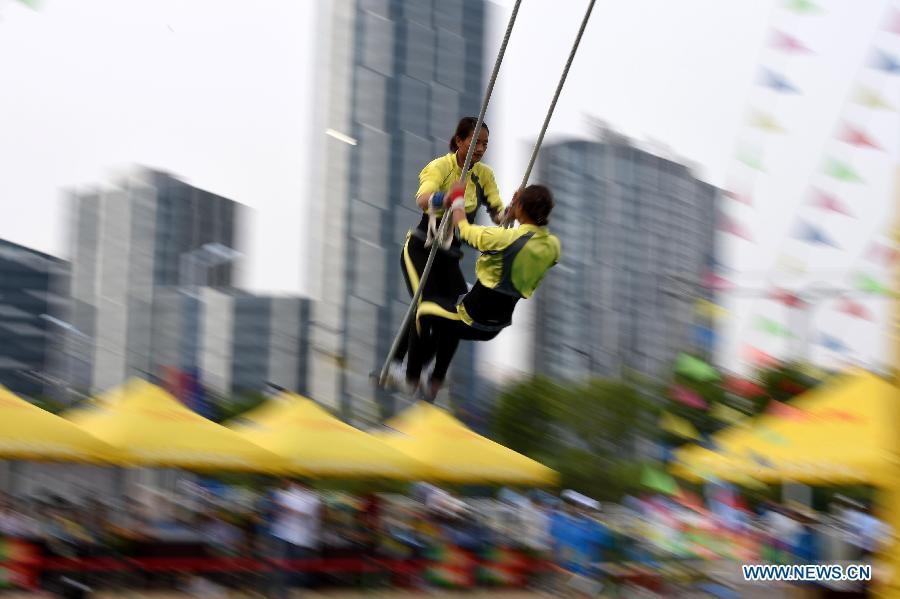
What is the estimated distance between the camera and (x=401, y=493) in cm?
1575

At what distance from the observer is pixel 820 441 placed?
35.9ft

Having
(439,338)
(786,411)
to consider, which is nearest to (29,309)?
(786,411)

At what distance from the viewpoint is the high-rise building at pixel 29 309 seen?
56.2 metres

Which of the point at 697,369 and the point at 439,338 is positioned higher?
the point at 697,369

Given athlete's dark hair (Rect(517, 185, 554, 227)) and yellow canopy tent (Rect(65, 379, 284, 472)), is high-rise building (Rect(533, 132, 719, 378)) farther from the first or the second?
athlete's dark hair (Rect(517, 185, 554, 227))

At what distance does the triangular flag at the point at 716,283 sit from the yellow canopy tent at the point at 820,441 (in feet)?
11.8

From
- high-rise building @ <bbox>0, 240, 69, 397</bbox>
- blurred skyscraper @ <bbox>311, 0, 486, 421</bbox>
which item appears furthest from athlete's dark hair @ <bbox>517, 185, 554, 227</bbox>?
high-rise building @ <bbox>0, 240, 69, 397</bbox>

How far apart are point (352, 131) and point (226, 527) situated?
499cm

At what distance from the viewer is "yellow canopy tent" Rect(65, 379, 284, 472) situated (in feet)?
42.7

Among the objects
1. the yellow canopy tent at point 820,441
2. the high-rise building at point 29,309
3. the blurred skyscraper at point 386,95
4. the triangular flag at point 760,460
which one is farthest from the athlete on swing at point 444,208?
the high-rise building at point 29,309

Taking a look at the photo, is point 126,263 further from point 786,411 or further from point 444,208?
point 444,208

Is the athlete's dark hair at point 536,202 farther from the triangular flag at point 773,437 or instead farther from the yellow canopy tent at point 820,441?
the triangular flag at point 773,437

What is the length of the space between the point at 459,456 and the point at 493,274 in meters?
7.94

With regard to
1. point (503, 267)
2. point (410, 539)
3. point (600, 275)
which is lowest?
point (410, 539)
